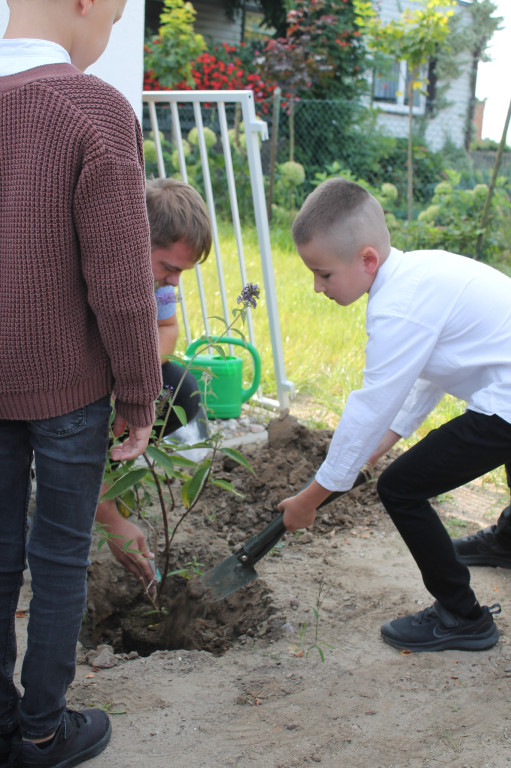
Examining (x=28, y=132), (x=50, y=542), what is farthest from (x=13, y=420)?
(x=28, y=132)

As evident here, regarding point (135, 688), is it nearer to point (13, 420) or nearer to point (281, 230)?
point (13, 420)

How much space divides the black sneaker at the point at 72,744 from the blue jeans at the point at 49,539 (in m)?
0.05

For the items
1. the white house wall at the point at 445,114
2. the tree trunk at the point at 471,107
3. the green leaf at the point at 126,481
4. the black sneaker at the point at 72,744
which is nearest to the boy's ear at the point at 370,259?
the green leaf at the point at 126,481

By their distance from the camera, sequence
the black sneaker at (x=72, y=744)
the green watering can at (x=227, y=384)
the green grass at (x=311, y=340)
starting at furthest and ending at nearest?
1. the green grass at (x=311, y=340)
2. the green watering can at (x=227, y=384)
3. the black sneaker at (x=72, y=744)

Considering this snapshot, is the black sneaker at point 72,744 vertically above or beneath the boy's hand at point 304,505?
beneath

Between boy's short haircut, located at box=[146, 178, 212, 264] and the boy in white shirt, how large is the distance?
36 cm

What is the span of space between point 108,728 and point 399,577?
1119 mm

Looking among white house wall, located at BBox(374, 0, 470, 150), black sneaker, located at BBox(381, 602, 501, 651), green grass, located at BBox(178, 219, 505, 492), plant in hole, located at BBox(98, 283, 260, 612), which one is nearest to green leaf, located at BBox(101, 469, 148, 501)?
plant in hole, located at BBox(98, 283, 260, 612)

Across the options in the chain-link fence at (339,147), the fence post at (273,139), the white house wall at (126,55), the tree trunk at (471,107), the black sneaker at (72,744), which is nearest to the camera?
the black sneaker at (72,744)

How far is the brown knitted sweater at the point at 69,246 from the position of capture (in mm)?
1202

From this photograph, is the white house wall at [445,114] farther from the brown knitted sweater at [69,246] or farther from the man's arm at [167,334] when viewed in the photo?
the brown knitted sweater at [69,246]

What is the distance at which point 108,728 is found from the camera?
65.4 inches

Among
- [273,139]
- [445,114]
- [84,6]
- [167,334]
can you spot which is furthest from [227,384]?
[445,114]

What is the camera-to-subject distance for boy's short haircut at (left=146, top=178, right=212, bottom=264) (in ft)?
7.20
